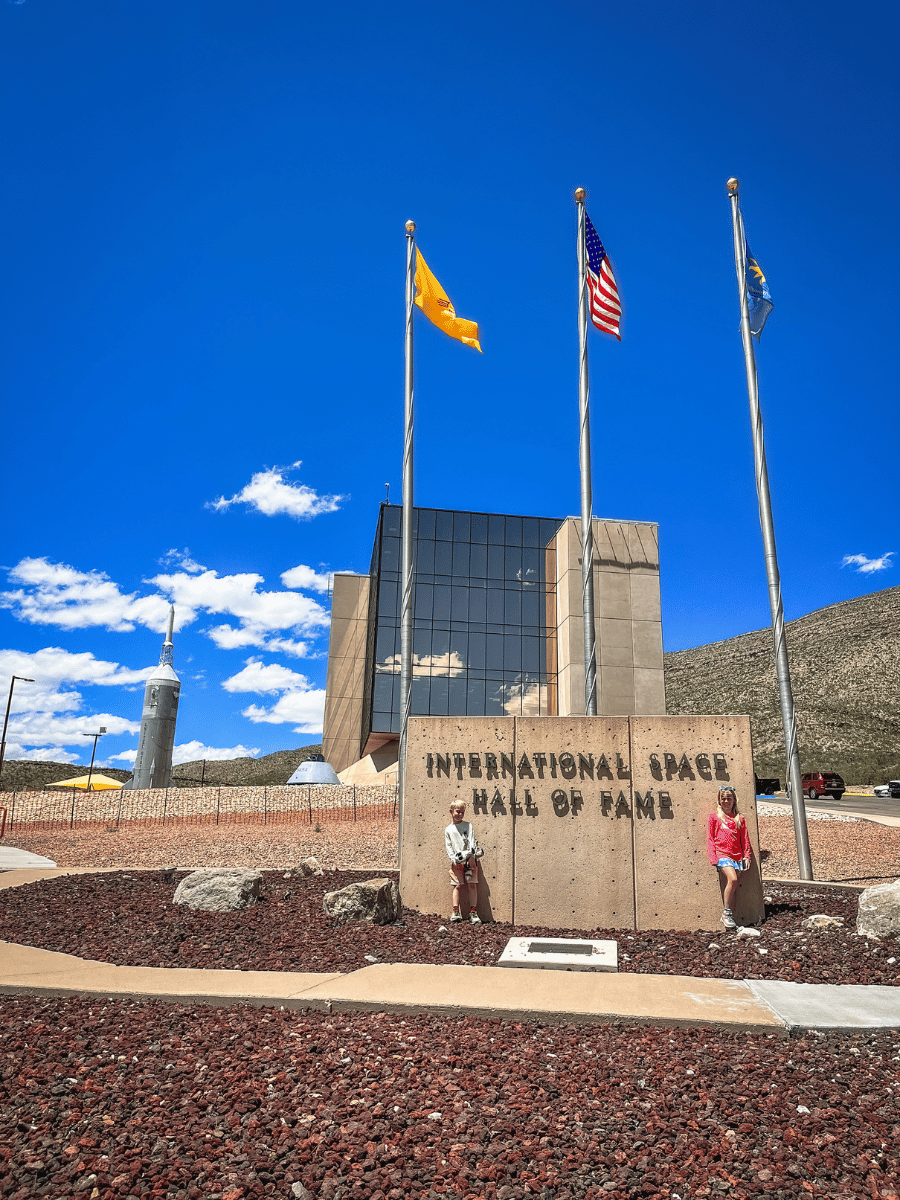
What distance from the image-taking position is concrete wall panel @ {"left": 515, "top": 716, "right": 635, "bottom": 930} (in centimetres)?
836

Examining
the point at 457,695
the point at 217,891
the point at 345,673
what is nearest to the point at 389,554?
the point at 457,695

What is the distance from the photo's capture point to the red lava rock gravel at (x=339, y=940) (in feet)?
21.4

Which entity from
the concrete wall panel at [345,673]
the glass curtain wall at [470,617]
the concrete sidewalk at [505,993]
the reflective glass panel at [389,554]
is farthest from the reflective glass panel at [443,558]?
the concrete sidewalk at [505,993]

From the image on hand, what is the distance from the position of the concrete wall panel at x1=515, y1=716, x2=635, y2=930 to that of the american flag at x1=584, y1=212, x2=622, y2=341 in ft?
27.6

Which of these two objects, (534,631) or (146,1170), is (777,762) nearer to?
(534,631)

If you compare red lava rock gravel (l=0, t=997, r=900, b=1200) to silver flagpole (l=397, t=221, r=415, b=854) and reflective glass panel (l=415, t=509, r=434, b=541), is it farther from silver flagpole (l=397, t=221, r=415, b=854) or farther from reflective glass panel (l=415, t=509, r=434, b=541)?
reflective glass panel (l=415, t=509, r=434, b=541)

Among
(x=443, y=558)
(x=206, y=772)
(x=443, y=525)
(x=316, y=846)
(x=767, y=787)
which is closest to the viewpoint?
(x=316, y=846)

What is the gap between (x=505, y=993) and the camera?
5.32m

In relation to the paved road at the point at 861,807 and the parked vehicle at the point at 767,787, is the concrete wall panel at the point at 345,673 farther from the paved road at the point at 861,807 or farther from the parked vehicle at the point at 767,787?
the paved road at the point at 861,807

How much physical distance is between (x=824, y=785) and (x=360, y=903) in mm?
36296

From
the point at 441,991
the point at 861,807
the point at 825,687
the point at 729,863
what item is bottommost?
the point at 441,991

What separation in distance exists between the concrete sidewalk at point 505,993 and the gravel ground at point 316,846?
6.16m

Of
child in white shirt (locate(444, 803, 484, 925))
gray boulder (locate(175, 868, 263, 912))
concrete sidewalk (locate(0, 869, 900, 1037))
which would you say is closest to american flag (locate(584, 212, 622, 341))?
child in white shirt (locate(444, 803, 484, 925))

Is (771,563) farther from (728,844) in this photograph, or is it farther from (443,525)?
(443,525)
